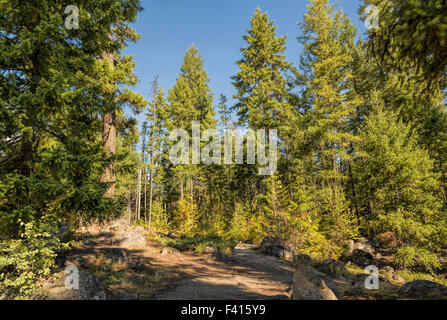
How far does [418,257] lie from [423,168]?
16.3ft

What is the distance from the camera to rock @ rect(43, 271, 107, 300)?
374cm

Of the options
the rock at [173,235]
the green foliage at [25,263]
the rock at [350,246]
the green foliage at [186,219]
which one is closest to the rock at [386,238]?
the rock at [350,246]

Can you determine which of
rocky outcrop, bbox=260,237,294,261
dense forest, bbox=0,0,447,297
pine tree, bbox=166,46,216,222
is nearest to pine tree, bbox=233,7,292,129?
dense forest, bbox=0,0,447,297

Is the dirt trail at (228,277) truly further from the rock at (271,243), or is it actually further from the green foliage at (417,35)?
the green foliage at (417,35)

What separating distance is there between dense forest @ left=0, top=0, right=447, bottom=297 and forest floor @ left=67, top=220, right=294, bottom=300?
135cm

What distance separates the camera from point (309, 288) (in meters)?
4.09

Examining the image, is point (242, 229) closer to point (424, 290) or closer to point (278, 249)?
point (278, 249)

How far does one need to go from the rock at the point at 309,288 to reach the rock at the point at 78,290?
3.82 m

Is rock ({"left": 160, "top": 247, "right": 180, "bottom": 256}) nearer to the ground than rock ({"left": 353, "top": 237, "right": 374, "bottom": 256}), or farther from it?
farther from it

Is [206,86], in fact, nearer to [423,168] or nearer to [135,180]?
[135,180]

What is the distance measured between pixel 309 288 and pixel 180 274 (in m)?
4.44

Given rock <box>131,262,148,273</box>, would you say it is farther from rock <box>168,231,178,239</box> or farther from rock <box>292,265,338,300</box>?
rock <box>168,231,178,239</box>

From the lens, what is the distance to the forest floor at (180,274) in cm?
502

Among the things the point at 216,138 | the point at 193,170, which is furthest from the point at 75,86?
the point at 216,138
